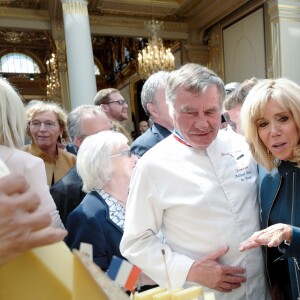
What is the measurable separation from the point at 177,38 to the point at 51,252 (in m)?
10.6

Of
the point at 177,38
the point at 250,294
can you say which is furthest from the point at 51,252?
the point at 177,38

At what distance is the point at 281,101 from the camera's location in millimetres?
1414

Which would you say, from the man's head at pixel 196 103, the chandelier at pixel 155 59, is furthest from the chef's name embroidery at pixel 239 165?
the chandelier at pixel 155 59

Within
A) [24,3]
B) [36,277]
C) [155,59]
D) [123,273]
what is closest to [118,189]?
[123,273]

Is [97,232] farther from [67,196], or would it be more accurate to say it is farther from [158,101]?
[158,101]

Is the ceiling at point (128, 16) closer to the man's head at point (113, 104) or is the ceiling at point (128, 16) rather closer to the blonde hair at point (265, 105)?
the man's head at point (113, 104)

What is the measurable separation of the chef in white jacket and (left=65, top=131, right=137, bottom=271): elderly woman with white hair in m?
0.30

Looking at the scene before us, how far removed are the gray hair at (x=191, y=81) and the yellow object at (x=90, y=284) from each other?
3.43 ft

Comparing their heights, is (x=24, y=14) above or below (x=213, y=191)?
above

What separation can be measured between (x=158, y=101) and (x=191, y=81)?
123cm

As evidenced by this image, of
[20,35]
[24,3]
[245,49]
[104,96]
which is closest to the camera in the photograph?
[104,96]

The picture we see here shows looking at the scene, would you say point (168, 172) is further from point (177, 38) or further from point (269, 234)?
point (177, 38)

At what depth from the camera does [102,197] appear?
1.87 metres

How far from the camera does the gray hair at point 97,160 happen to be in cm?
190
